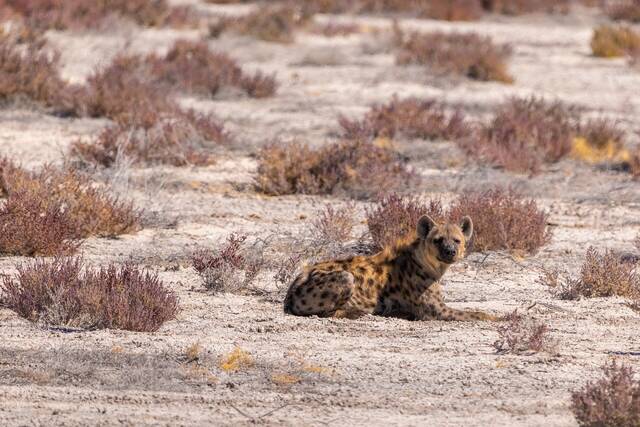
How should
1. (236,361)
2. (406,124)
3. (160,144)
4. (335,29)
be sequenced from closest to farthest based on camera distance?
(236,361) → (160,144) → (406,124) → (335,29)

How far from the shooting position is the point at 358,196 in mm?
13656

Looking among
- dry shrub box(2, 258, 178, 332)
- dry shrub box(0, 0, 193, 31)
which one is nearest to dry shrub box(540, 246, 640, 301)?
dry shrub box(2, 258, 178, 332)

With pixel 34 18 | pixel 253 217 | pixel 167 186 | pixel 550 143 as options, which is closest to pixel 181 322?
pixel 253 217

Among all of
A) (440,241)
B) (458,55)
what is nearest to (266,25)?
(458,55)

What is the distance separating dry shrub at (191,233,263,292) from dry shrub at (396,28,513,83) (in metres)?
11.5

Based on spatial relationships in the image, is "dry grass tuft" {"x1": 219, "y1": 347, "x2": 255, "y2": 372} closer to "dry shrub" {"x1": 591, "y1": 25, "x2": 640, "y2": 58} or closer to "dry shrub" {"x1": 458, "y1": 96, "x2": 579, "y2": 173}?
"dry shrub" {"x1": 458, "y1": 96, "x2": 579, "y2": 173}

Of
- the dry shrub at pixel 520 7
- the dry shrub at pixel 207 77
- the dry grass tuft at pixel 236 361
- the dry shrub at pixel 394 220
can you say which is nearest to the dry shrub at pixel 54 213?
the dry shrub at pixel 394 220

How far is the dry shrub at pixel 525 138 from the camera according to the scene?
15391 millimetres

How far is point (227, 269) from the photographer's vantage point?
9.86 metres

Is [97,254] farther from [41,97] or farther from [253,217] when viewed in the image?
[41,97]

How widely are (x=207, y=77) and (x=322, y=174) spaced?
19.3ft

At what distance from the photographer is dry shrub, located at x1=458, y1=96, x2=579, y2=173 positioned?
15.4 meters

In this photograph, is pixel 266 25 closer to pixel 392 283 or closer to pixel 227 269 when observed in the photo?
pixel 227 269

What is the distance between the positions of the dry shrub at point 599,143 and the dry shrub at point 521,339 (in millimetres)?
7934
